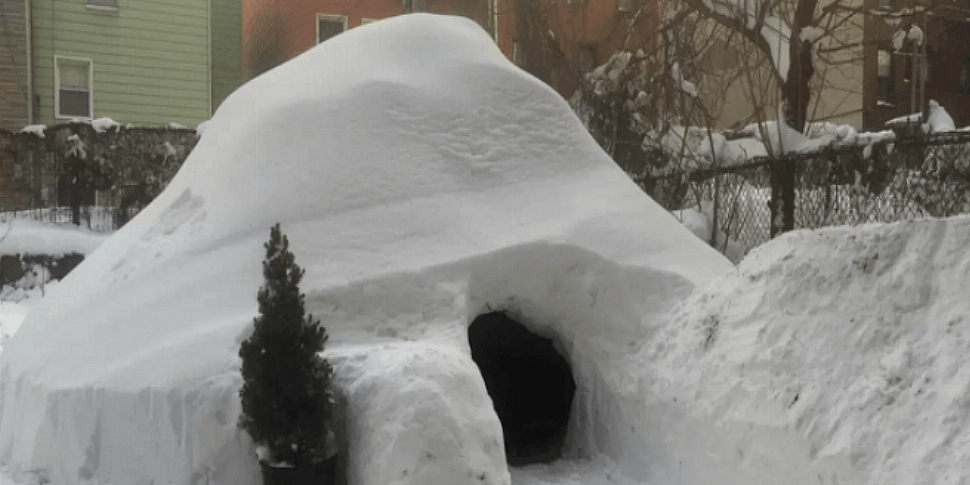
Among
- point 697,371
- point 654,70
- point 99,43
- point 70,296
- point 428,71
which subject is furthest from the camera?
point 99,43

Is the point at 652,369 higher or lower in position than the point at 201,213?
lower

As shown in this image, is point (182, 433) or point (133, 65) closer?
point (182, 433)

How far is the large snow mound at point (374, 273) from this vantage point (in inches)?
197

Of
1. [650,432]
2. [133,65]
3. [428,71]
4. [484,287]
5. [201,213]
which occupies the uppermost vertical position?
[133,65]

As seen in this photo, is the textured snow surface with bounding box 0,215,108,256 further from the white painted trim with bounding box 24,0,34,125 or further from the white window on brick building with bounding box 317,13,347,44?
the white window on brick building with bounding box 317,13,347,44

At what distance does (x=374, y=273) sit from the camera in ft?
19.5

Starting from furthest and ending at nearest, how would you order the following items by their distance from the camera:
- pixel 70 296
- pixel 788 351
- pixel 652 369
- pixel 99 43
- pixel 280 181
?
pixel 99 43 → pixel 70 296 → pixel 280 181 → pixel 652 369 → pixel 788 351

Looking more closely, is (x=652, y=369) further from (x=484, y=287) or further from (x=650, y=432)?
(x=484, y=287)

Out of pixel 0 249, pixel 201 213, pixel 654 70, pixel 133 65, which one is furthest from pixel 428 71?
pixel 133 65

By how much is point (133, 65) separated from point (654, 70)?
36.7 ft

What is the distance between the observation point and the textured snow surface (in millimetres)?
12914

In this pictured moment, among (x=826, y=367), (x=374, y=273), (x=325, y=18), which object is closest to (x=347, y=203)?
(x=374, y=273)

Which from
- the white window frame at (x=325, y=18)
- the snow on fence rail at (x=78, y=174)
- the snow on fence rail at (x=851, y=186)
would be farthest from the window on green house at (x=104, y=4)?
the snow on fence rail at (x=851, y=186)

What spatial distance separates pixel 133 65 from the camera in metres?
17.7
